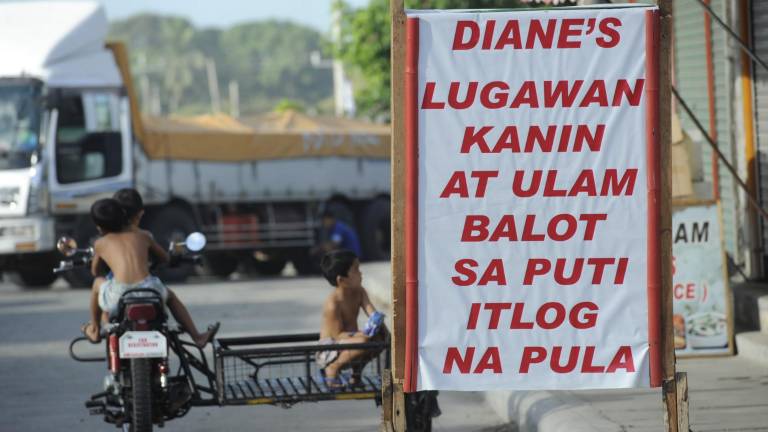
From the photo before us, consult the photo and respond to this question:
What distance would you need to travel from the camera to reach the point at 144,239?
8.52 metres

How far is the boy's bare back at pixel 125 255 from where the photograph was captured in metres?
8.35

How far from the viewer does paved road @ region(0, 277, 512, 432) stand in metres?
9.84

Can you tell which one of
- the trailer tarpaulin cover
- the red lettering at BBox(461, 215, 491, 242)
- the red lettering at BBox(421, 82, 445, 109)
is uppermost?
the red lettering at BBox(421, 82, 445, 109)

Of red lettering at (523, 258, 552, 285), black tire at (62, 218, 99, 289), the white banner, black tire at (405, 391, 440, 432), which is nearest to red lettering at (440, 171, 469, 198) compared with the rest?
the white banner

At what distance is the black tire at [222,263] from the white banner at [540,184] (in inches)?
809

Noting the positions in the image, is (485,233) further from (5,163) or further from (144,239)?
(5,163)

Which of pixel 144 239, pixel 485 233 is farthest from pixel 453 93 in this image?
pixel 144 239


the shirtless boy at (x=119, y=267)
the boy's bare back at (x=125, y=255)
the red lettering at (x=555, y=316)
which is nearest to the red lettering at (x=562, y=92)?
the red lettering at (x=555, y=316)

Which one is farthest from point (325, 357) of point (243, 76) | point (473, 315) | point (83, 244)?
point (243, 76)

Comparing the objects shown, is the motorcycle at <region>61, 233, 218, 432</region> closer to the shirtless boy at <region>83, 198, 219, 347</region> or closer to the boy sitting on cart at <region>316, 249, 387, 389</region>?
the shirtless boy at <region>83, 198, 219, 347</region>

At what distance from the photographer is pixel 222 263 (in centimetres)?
2723

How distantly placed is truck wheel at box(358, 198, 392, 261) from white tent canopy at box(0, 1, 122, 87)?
592cm

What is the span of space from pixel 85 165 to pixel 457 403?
43.8 ft

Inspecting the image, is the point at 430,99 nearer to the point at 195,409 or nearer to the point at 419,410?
the point at 419,410
